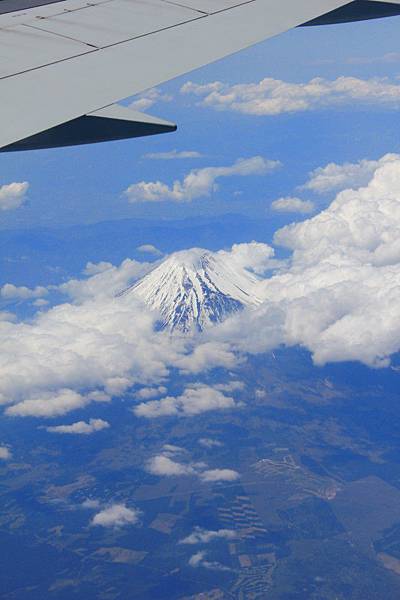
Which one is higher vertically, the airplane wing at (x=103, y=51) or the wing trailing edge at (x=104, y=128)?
the airplane wing at (x=103, y=51)

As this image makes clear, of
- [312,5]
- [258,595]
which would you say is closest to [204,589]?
[258,595]

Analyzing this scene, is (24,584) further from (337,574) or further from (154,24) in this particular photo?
(154,24)

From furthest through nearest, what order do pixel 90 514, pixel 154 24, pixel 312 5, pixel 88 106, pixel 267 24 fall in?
1. pixel 90 514
2. pixel 312 5
3. pixel 267 24
4. pixel 154 24
5. pixel 88 106

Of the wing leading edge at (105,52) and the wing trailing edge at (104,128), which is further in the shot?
the wing trailing edge at (104,128)

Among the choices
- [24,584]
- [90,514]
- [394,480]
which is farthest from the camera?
[394,480]

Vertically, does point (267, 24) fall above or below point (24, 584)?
above

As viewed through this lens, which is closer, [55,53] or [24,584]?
[55,53]

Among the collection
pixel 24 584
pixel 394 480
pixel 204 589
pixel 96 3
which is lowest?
pixel 394 480

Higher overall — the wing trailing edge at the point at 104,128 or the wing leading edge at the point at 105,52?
the wing leading edge at the point at 105,52
